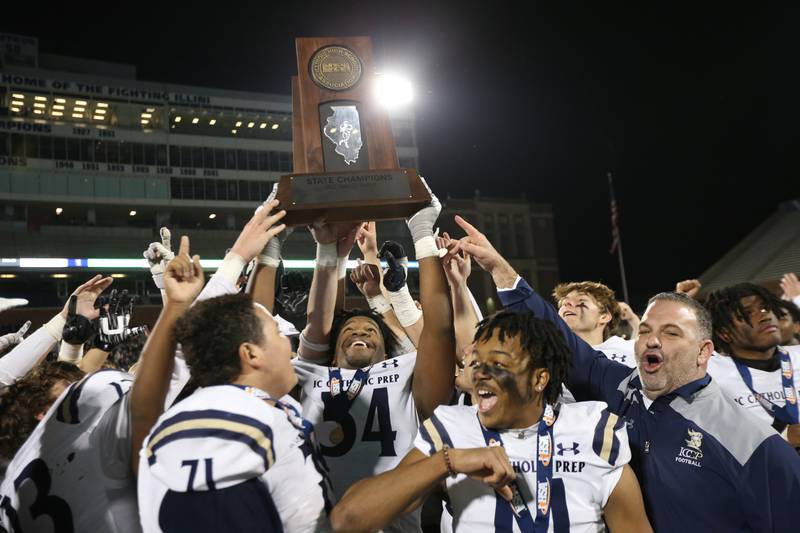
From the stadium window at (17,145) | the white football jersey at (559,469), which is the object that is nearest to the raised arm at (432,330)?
the white football jersey at (559,469)

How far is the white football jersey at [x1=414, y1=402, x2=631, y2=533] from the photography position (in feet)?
7.22

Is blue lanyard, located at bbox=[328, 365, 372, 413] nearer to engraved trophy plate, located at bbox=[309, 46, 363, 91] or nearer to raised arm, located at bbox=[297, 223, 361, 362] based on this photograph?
raised arm, located at bbox=[297, 223, 361, 362]

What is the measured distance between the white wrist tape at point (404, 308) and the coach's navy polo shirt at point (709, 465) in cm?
129

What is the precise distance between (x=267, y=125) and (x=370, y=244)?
43.6 m

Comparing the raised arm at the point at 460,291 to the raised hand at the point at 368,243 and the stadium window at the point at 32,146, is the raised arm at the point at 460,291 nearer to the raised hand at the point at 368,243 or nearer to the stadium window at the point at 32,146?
the raised hand at the point at 368,243

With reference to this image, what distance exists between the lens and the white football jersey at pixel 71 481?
2289 millimetres

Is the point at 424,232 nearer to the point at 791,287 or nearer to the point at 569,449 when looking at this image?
the point at 569,449

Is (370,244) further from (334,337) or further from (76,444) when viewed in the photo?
(76,444)

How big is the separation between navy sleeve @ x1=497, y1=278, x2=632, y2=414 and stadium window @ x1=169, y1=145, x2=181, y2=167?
145ft

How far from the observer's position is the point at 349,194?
9.11ft

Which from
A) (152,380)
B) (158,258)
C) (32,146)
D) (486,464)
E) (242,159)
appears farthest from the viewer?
(242,159)

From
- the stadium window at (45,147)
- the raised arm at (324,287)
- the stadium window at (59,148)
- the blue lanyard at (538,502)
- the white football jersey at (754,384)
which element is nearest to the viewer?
the blue lanyard at (538,502)

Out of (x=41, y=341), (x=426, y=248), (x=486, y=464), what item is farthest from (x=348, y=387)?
(x=41, y=341)

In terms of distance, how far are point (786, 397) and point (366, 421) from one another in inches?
100
